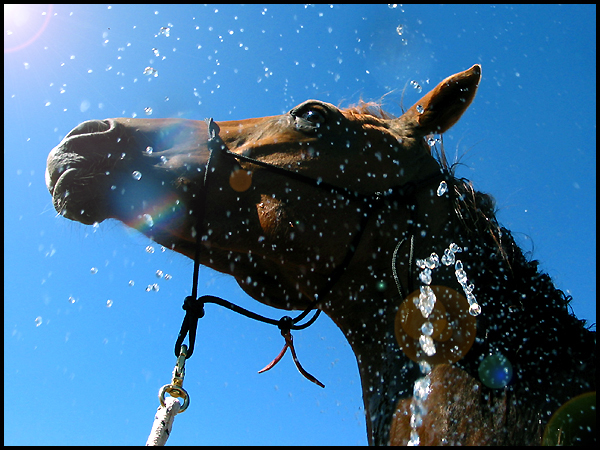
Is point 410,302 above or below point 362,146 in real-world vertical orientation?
below

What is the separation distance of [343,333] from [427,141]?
5.23 feet

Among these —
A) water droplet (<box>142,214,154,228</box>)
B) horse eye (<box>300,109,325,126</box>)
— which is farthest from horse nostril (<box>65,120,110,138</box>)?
horse eye (<box>300,109,325,126</box>)

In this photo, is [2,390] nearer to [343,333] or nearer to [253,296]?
[253,296]

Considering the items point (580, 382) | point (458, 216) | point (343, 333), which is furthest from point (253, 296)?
point (580, 382)

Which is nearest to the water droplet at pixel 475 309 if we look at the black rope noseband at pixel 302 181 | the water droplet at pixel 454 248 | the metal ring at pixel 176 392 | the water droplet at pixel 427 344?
the water droplet at pixel 427 344

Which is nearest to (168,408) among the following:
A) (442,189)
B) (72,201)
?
(72,201)

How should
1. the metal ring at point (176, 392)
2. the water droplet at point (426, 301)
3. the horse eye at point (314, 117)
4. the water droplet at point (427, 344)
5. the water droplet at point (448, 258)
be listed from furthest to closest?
the horse eye at point (314, 117), the water droplet at point (448, 258), the water droplet at point (426, 301), the water droplet at point (427, 344), the metal ring at point (176, 392)

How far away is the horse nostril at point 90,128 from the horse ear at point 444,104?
2.17 metres

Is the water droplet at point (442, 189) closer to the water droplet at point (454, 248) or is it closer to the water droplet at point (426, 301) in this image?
the water droplet at point (454, 248)

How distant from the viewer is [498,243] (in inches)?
122

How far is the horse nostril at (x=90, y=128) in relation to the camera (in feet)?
10.4

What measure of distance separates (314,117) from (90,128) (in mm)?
1540

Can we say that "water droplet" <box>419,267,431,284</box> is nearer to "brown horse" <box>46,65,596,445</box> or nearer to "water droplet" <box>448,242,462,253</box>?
"brown horse" <box>46,65,596,445</box>

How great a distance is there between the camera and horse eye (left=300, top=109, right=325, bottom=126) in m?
3.68
